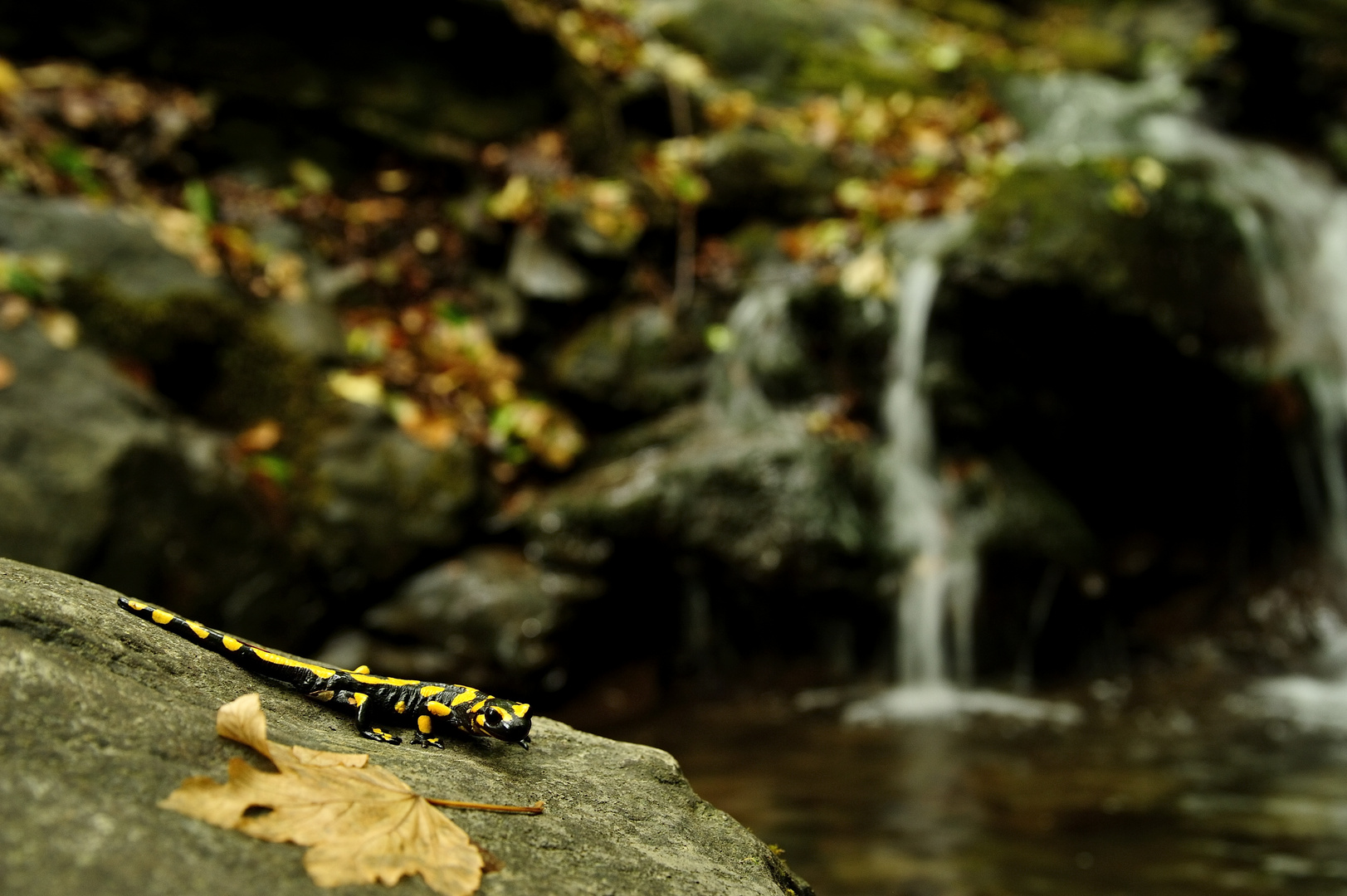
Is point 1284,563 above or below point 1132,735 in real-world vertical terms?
above

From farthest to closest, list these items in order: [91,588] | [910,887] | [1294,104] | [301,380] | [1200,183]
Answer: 1. [1294,104]
2. [1200,183]
3. [301,380]
4. [910,887]
5. [91,588]

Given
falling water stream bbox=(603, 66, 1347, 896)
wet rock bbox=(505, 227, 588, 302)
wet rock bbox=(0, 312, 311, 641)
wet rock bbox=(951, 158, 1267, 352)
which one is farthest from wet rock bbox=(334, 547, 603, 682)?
wet rock bbox=(951, 158, 1267, 352)

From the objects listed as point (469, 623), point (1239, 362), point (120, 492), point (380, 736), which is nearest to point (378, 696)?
point (380, 736)

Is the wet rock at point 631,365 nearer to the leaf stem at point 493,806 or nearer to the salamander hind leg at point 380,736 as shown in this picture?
the salamander hind leg at point 380,736

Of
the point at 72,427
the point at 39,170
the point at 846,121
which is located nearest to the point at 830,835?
the point at 72,427

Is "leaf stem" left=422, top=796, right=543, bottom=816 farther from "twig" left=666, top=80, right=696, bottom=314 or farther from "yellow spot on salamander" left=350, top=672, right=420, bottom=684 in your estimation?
"twig" left=666, top=80, right=696, bottom=314

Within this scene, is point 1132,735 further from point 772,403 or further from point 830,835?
point 772,403

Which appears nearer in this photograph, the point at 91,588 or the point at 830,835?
the point at 91,588

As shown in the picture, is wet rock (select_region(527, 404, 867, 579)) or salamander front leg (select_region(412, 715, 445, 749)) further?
wet rock (select_region(527, 404, 867, 579))
